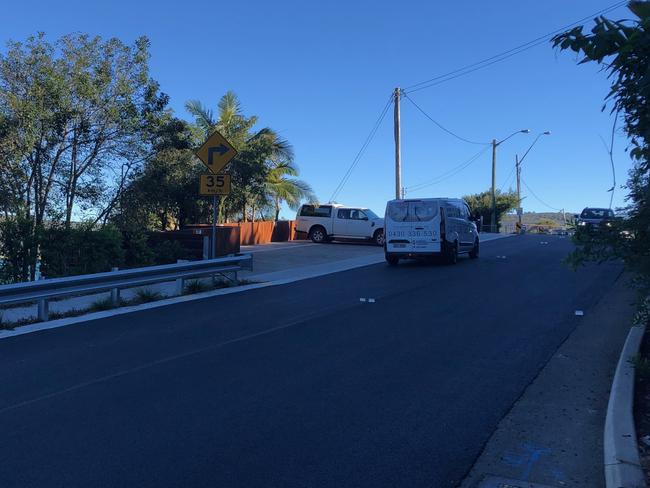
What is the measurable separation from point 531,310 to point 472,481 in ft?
21.7

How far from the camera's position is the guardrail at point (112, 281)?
9141 mm

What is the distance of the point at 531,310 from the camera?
32.9ft

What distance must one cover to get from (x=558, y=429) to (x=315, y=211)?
23.6 m

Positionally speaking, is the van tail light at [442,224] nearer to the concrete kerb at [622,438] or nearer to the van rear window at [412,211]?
the van rear window at [412,211]

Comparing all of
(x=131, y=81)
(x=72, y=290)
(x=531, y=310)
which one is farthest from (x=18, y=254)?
(x=531, y=310)

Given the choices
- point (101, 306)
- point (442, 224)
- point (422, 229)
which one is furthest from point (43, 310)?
point (442, 224)

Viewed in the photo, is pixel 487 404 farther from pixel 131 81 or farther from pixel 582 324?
pixel 131 81

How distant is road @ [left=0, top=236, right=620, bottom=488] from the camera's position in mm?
4113

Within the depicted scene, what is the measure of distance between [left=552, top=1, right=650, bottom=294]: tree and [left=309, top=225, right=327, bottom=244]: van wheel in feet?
69.0

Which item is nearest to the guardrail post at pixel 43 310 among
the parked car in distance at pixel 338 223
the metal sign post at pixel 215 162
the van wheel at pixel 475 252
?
the metal sign post at pixel 215 162

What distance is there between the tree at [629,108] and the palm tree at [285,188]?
81.0 ft

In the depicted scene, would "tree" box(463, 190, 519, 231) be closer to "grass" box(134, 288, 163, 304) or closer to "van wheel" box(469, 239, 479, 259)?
"van wheel" box(469, 239, 479, 259)

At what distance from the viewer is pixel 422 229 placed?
705 inches

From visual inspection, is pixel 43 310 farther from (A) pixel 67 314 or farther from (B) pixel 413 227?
(B) pixel 413 227
